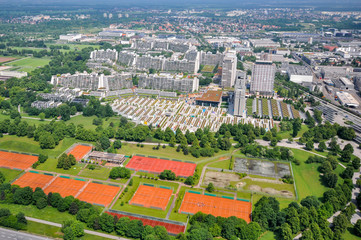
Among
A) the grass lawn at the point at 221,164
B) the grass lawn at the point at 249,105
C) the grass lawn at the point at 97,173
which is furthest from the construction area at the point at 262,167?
the grass lawn at the point at 249,105

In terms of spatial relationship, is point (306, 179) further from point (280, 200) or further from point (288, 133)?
point (288, 133)

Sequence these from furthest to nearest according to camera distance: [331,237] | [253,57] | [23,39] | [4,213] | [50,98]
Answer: [23,39] → [253,57] → [50,98] → [4,213] → [331,237]

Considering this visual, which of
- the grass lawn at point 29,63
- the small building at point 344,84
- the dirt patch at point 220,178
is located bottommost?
the dirt patch at point 220,178

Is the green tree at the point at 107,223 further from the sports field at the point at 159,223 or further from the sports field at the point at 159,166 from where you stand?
the sports field at the point at 159,166

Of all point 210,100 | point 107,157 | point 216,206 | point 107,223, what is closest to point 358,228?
point 216,206

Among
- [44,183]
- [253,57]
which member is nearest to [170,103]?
[44,183]

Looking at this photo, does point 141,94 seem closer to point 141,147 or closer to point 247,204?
point 141,147
